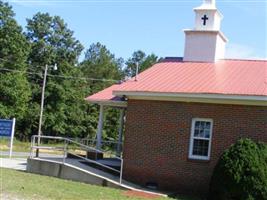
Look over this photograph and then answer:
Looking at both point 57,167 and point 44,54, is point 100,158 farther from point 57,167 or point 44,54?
point 44,54

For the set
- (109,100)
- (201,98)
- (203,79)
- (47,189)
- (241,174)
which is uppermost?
(203,79)

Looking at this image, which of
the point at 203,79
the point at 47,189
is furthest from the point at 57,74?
the point at 47,189

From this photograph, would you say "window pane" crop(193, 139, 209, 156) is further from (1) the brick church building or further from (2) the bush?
(2) the bush

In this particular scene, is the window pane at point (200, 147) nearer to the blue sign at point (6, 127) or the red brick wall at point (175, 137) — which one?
the red brick wall at point (175, 137)

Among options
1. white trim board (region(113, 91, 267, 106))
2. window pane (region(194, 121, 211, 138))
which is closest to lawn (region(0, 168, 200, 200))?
window pane (region(194, 121, 211, 138))

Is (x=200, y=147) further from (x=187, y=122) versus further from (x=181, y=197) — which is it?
(x=181, y=197)

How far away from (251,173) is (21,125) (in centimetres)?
5364

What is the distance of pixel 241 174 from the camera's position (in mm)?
16750

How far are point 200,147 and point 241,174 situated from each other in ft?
10.2

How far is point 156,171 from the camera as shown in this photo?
65.8 feet

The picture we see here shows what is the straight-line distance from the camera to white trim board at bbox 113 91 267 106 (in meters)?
18.5

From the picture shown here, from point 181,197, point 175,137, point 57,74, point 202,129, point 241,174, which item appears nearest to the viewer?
point 241,174

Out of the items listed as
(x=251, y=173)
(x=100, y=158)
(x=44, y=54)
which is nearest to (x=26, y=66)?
(x=44, y=54)

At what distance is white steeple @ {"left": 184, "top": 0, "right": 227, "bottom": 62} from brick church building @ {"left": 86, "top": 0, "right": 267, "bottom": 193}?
6.50 ft
